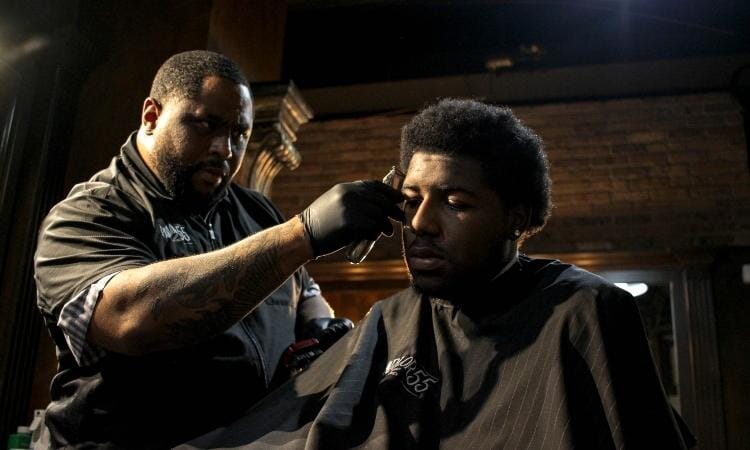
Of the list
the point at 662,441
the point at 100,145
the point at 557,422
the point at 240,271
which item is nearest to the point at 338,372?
the point at 240,271

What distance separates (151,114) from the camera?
73.8 inches

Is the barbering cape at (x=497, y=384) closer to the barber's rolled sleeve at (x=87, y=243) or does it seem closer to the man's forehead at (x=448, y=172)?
the man's forehead at (x=448, y=172)

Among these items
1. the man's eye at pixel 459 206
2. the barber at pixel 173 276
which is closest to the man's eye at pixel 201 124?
the barber at pixel 173 276

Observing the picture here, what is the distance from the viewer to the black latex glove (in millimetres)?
1701

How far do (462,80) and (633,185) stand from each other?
155 centimetres

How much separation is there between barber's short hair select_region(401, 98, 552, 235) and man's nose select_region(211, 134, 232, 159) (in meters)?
0.43

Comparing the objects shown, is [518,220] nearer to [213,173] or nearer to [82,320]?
[213,173]

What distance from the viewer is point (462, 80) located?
221 inches

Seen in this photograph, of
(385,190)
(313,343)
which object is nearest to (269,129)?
(313,343)

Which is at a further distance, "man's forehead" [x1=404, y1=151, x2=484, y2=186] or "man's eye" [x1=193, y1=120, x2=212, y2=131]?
"man's eye" [x1=193, y1=120, x2=212, y2=131]

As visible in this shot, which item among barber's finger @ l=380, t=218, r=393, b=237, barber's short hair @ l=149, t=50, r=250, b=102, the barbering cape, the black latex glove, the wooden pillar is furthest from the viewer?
the wooden pillar

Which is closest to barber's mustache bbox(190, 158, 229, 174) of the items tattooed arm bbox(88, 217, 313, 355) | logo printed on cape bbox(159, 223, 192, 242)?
logo printed on cape bbox(159, 223, 192, 242)

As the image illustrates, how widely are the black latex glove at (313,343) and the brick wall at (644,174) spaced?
384cm

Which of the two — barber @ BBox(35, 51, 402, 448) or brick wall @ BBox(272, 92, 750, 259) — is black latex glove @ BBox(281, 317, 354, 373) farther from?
brick wall @ BBox(272, 92, 750, 259)
